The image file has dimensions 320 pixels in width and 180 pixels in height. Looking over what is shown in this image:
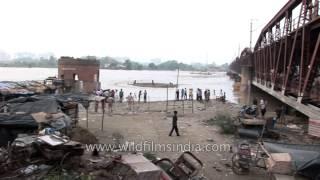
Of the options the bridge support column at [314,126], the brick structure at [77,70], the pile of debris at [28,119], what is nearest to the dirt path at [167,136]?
the pile of debris at [28,119]

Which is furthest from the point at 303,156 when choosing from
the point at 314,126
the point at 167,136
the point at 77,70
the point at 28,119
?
the point at 77,70

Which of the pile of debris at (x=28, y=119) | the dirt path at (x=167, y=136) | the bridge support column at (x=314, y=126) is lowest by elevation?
the dirt path at (x=167, y=136)

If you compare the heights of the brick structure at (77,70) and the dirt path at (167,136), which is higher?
the brick structure at (77,70)

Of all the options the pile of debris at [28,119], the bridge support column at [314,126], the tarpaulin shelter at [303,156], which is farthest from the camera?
the bridge support column at [314,126]

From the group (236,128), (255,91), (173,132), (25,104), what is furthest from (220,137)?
(255,91)

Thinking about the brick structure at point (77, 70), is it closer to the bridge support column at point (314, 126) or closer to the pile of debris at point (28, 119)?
the pile of debris at point (28, 119)

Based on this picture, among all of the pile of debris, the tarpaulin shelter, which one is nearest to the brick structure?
the pile of debris

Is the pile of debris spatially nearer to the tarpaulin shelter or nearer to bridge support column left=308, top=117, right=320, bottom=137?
the tarpaulin shelter

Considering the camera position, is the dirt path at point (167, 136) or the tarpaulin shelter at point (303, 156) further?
the dirt path at point (167, 136)

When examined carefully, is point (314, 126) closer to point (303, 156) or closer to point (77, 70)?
point (303, 156)

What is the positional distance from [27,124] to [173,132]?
8.69 meters

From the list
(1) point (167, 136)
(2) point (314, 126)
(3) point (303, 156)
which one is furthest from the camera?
(1) point (167, 136)

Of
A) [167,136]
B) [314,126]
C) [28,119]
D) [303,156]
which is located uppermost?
[28,119]

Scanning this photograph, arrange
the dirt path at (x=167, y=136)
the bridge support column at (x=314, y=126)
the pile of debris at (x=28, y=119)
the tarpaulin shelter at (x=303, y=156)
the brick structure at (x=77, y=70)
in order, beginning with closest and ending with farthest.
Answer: the tarpaulin shelter at (x=303, y=156) < the pile of debris at (x=28, y=119) < the dirt path at (x=167, y=136) < the bridge support column at (x=314, y=126) < the brick structure at (x=77, y=70)
